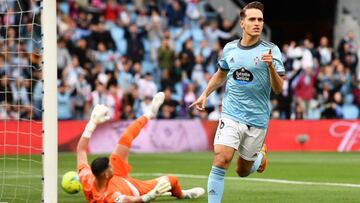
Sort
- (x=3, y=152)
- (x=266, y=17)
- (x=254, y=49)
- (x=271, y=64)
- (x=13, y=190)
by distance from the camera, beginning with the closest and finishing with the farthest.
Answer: (x=271, y=64)
(x=254, y=49)
(x=13, y=190)
(x=3, y=152)
(x=266, y=17)

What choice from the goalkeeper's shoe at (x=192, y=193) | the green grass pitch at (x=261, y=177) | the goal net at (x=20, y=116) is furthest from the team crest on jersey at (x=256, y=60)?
the goal net at (x=20, y=116)

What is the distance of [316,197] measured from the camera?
493 inches

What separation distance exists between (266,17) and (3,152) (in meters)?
19.0

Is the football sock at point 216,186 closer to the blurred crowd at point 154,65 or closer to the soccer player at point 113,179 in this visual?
the soccer player at point 113,179

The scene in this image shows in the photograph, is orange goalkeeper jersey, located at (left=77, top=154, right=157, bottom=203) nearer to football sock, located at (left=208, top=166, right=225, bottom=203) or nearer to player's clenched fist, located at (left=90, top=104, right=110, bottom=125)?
player's clenched fist, located at (left=90, top=104, right=110, bottom=125)

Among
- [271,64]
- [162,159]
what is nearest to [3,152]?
[162,159]

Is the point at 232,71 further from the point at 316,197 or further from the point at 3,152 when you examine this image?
the point at 3,152

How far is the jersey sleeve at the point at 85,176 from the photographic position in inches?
413

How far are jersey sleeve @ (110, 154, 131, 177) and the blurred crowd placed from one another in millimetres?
14264

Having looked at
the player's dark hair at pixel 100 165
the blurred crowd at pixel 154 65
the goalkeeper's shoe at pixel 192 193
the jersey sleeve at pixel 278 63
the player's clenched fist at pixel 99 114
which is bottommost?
the blurred crowd at pixel 154 65

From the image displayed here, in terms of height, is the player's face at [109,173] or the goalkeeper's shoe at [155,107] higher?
the goalkeeper's shoe at [155,107]

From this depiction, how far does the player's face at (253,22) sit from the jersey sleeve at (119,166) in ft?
6.84

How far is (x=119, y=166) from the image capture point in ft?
35.8

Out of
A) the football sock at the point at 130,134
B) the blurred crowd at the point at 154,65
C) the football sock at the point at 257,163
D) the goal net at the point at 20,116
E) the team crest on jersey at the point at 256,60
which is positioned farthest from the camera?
the blurred crowd at the point at 154,65
